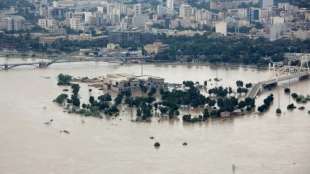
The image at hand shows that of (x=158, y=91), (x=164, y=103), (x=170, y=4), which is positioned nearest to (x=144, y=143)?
(x=164, y=103)

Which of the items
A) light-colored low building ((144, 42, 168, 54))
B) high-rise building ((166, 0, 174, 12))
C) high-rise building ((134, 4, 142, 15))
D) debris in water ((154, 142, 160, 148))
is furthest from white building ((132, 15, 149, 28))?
debris in water ((154, 142, 160, 148))

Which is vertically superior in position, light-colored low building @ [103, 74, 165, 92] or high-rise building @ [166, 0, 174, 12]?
high-rise building @ [166, 0, 174, 12]

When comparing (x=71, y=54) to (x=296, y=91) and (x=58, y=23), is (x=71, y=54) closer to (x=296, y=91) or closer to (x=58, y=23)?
(x=58, y=23)

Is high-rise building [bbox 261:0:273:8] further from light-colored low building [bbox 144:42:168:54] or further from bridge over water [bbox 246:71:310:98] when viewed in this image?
bridge over water [bbox 246:71:310:98]

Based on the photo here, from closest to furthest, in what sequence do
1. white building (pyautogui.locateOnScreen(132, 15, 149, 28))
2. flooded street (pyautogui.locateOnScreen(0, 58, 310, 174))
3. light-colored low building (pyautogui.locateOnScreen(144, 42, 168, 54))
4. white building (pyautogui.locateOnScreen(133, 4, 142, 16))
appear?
1. flooded street (pyautogui.locateOnScreen(0, 58, 310, 174))
2. light-colored low building (pyautogui.locateOnScreen(144, 42, 168, 54))
3. white building (pyautogui.locateOnScreen(132, 15, 149, 28))
4. white building (pyautogui.locateOnScreen(133, 4, 142, 16))

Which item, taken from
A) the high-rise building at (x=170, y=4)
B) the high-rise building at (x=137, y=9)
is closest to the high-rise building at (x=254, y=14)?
the high-rise building at (x=170, y=4)

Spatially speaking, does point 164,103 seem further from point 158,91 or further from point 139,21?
point 139,21
